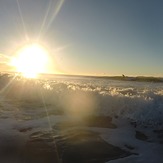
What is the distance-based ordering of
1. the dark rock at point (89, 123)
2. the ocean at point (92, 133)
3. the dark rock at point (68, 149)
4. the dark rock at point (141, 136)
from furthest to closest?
the dark rock at point (89, 123) < the dark rock at point (141, 136) < the ocean at point (92, 133) < the dark rock at point (68, 149)

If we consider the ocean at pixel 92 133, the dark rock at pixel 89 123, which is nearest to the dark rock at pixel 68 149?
the ocean at pixel 92 133

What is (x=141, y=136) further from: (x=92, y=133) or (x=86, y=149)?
(x=86, y=149)

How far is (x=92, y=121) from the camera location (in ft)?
54.1

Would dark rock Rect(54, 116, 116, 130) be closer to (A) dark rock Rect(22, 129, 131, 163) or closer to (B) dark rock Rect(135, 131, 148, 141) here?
(B) dark rock Rect(135, 131, 148, 141)

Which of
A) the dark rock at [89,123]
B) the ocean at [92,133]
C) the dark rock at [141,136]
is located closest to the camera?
the ocean at [92,133]

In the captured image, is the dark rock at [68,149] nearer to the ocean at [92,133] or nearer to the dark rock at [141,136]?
the ocean at [92,133]

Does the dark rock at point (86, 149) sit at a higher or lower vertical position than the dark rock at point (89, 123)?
lower

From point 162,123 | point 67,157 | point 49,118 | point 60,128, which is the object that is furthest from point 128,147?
point 49,118

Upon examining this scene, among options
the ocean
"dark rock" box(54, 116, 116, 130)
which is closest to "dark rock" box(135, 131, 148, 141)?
the ocean

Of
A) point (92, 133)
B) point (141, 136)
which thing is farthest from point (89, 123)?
point (141, 136)

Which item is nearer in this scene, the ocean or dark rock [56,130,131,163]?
dark rock [56,130,131,163]

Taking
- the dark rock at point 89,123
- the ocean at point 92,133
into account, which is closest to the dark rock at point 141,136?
the ocean at point 92,133

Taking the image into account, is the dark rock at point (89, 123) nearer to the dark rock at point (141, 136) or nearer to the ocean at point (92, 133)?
the ocean at point (92, 133)

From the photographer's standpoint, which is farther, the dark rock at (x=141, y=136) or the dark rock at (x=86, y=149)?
the dark rock at (x=141, y=136)
